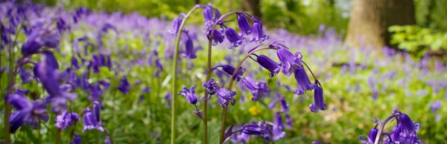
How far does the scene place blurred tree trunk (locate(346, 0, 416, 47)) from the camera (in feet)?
27.9

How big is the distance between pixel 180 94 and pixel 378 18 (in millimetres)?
8412

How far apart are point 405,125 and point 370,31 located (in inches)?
326

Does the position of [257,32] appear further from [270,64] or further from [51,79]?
[51,79]

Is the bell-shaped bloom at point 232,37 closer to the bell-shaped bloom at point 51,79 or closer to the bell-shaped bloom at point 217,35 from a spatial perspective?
the bell-shaped bloom at point 217,35

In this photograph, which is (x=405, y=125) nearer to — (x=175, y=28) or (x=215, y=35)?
(x=215, y=35)

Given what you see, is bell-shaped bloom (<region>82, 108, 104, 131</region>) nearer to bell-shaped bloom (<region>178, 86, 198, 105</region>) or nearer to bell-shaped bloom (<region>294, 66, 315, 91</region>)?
bell-shaped bloom (<region>178, 86, 198, 105</region>)

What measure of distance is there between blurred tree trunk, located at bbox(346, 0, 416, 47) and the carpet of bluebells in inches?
19.4

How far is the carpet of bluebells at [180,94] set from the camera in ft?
3.94

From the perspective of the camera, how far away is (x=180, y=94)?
1482mm

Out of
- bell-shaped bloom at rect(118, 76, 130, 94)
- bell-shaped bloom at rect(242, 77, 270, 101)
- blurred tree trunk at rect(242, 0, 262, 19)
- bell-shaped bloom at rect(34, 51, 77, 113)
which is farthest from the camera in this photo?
blurred tree trunk at rect(242, 0, 262, 19)

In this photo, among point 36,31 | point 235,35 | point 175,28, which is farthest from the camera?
point 175,28

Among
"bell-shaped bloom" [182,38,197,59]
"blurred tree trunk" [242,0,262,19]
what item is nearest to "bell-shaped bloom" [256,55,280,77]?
"bell-shaped bloom" [182,38,197,59]

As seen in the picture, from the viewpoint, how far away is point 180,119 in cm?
309

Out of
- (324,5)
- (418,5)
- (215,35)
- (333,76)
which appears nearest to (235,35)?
(215,35)
